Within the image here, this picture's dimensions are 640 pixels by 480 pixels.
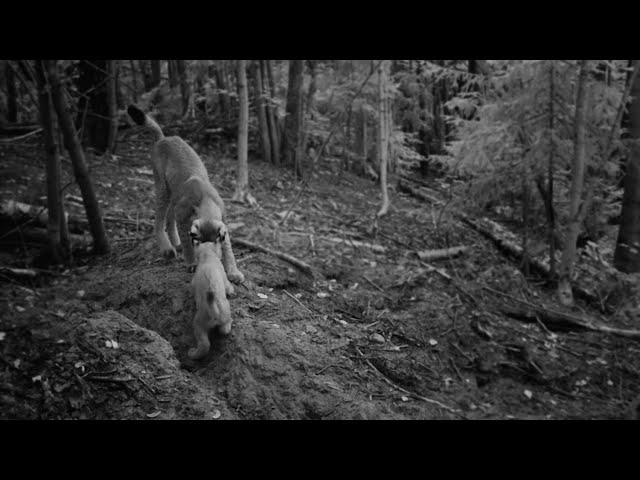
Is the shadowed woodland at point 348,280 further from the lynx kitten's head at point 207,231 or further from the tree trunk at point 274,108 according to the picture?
the tree trunk at point 274,108

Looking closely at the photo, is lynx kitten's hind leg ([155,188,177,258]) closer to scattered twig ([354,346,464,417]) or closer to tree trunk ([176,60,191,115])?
scattered twig ([354,346,464,417])

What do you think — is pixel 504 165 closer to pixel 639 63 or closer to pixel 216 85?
pixel 639 63

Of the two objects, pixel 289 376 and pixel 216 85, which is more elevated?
pixel 216 85

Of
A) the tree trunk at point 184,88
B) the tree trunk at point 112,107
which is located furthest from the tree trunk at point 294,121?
the tree trunk at point 112,107

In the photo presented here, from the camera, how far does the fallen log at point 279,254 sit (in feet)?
18.7

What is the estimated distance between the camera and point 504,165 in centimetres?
680

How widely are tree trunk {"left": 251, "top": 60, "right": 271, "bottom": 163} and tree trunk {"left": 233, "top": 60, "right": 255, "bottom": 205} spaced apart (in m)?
3.21

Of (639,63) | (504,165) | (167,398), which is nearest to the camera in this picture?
(167,398)

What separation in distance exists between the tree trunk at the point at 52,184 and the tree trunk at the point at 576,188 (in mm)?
6471

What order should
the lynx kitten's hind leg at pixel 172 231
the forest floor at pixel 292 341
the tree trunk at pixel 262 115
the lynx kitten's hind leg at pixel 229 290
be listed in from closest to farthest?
the forest floor at pixel 292 341
the lynx kitten's hind leg at pixel 229 290
the lynx kitten's hind leg at pixel 172 231
the tree trunk at pixel 262 115

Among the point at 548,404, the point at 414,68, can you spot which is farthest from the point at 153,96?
the point at 548,404

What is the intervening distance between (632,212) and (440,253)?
320 cm

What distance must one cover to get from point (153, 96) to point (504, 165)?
10640 millimetres
